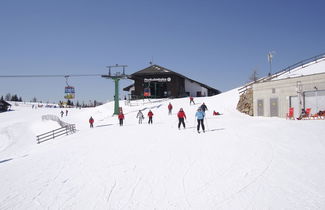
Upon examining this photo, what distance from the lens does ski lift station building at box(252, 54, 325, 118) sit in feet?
56.6

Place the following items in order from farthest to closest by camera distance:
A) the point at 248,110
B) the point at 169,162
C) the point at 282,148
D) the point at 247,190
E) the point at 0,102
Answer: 1. the point at 0,102
2. the point at 248,110
3. the point at 282,148
4. the point at 169,162
5. the point at 247,190

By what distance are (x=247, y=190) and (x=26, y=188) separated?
5264mm

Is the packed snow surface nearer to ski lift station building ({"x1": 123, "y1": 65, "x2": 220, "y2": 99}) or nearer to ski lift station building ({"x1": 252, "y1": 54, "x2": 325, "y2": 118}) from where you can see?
ski lift station building ({"x1": 252, "y1": 54, "x2": 325, "y2": 118})

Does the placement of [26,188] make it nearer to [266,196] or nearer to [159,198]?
[159,198]

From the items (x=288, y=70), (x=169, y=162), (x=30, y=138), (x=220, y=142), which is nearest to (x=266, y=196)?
(x=169, y=162)

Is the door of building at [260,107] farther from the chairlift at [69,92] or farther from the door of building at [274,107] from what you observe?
the chairlift at [69,92]

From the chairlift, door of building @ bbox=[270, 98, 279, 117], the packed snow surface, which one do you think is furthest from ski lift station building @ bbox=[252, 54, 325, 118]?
the chairlift

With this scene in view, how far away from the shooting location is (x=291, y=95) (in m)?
19.0

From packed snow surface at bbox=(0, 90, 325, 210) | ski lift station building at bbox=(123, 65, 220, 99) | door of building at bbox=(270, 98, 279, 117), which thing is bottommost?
packed snow surface at bbox=(0, 90, 325, 210)

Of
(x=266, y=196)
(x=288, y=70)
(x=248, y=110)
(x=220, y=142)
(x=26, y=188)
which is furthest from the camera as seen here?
(x=288, y=70)

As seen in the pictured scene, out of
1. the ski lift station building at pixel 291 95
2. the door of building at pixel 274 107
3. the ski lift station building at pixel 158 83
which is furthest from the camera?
the ski lift station building at pixel 158 83

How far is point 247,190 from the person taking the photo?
15.3 ft

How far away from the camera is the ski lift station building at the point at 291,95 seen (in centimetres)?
1725

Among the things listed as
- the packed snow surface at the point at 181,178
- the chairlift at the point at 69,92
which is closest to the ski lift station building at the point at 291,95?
the packed snow surface at the point at 181,178
